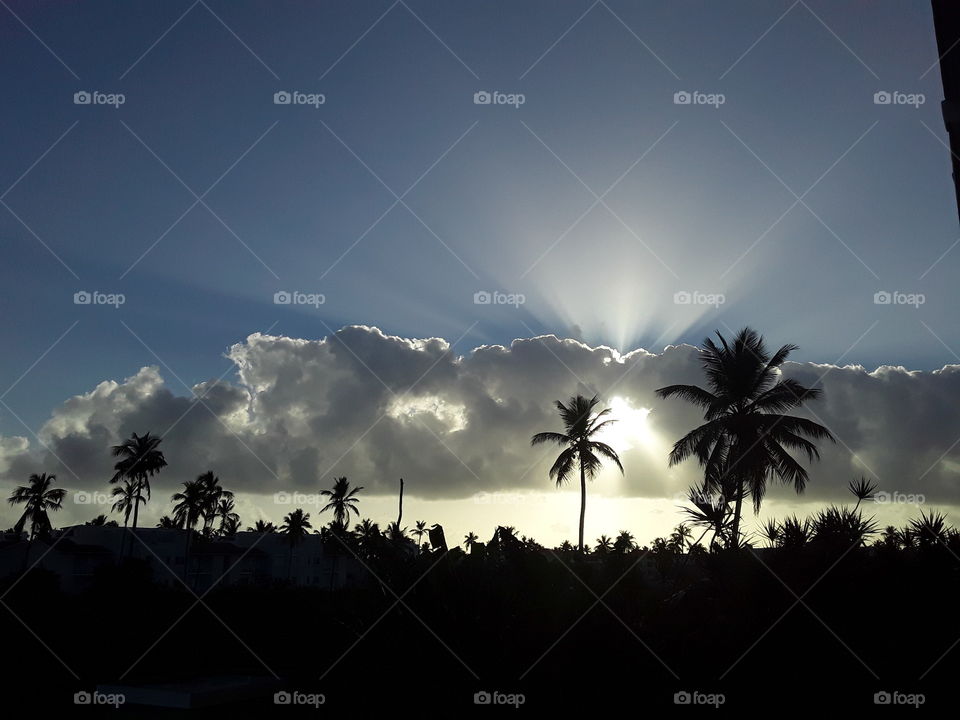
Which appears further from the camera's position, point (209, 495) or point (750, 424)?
point (209, 495)

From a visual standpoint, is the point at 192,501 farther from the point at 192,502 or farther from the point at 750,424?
the point at 750,424

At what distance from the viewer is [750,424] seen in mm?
29812

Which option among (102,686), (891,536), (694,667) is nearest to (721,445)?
(891,536)

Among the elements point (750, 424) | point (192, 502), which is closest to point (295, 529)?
point (192, 502)

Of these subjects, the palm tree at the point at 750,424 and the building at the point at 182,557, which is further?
the building at the point at 182,557

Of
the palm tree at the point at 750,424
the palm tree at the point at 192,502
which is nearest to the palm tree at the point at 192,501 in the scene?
the palm tree at the point at 192,502

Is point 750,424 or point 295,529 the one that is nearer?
point 750,424

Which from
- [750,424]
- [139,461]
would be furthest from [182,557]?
[750,424]

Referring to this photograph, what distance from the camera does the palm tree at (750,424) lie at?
1160 inches

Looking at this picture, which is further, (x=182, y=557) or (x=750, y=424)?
(x=182, y=557)

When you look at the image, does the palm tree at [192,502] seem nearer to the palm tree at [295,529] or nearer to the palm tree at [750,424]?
the palm tree at [295,529]

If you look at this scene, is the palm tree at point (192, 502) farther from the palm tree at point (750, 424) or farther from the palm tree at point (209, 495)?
the palm tree at point (750, 424)

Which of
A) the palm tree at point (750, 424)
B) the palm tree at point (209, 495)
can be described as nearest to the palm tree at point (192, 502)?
the palm tree at point (209, 495)

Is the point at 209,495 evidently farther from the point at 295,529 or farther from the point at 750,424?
the point at 750,424
